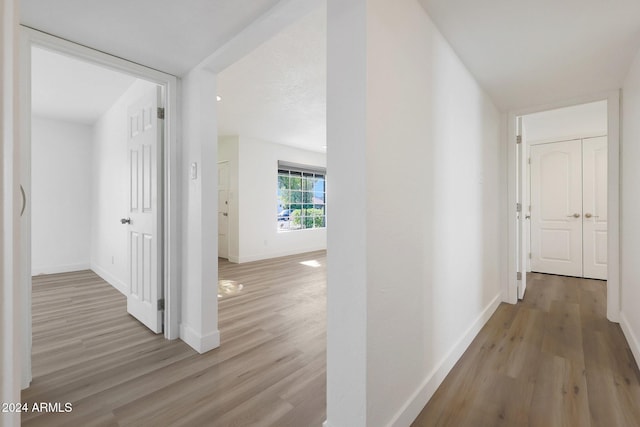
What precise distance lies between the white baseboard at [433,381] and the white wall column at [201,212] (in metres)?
1.39

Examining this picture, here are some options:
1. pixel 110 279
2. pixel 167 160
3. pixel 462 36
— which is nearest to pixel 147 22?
pixel 167 160

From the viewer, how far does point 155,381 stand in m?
1.70

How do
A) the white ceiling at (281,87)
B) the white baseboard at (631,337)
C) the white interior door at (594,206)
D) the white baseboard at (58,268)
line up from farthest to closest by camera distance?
1. the white baseboard at (58,268)
2. the white interior door at (594,206)
3. the white ceiling at (281,87)
4. the white baseboard at (631,337)

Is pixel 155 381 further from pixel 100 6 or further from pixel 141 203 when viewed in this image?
pixel 100 6

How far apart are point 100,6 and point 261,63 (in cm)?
127

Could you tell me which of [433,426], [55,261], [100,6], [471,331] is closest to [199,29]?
[100,6]

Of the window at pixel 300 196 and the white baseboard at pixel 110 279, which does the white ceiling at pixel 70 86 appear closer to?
the white baseboard at pixel 110 279

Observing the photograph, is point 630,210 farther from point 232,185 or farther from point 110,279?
point 110,279

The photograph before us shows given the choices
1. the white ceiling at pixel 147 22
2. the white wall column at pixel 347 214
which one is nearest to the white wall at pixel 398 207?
the white wall column at pixel 347 214

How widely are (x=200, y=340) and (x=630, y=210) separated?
3.34 meters

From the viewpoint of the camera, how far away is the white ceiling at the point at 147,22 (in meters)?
1.48

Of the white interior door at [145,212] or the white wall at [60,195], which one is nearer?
the white interior door at [145,212]

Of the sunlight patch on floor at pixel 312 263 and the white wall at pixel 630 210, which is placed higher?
the white wall at pixel 630 210

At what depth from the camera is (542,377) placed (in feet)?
5.74
